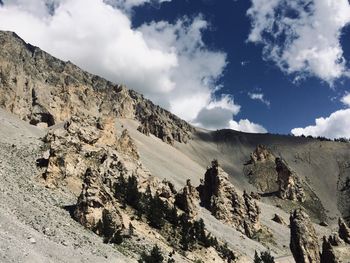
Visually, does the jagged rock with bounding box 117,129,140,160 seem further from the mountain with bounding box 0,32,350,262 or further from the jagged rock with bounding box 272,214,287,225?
the jagged rock with bounding box 272,214,287,225

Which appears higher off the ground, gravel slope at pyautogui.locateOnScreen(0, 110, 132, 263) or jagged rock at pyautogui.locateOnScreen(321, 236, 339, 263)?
jagged rock at pyautogui.locateOnScreen(321, 236, 339, 263)

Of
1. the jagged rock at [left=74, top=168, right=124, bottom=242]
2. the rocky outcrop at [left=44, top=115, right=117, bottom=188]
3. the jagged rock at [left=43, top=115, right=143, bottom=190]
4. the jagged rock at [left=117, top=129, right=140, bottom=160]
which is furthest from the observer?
the jagged rock at [left=117, top=129, right=140, bottom=160]

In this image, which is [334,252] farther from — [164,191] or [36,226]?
[164,191]

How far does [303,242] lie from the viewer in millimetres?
36438

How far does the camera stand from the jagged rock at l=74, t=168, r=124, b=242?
54.5m

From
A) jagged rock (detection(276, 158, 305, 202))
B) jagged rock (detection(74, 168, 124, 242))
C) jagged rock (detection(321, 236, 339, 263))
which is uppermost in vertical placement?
jagged rock (detection(276, 158, 305, 202))

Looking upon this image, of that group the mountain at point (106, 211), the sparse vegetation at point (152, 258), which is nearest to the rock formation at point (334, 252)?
the mountain at point (106, 211)

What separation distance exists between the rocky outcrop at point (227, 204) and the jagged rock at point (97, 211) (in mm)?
47397

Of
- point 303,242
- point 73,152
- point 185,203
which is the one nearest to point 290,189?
point 185,203

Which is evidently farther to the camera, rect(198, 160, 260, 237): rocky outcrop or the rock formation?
rect(198, 160, 260, 237): rocky outcrop

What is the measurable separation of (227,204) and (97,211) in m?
55.0

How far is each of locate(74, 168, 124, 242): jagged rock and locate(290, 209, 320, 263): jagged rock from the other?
72.4 feet

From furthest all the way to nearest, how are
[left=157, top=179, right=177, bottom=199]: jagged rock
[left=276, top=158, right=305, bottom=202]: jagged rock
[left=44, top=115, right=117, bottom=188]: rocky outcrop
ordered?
[left=276, top=158, right=305, bottom=202]: jagged rock, [left=157, top=179, right=177, bottom=199]: jagged rock, [left=44, top=115, right=117, bottom=188]: rocky outcrop

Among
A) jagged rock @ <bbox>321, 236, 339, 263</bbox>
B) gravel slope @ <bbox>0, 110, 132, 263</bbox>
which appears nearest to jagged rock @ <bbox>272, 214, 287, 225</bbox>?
gravel slope @ <bbox>0, 110, 132, 263</bbox>
